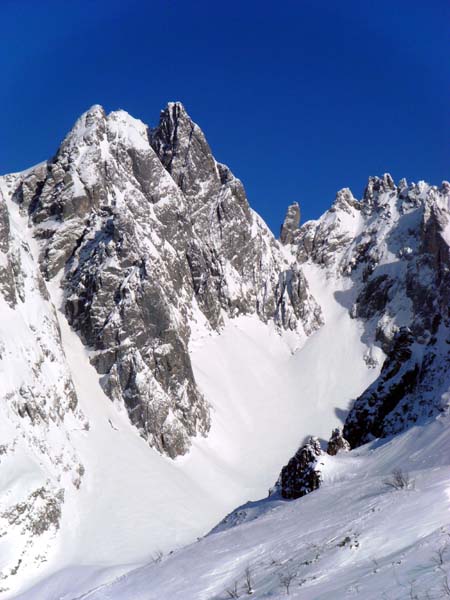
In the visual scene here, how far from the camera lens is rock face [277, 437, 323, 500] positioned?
27.4 m

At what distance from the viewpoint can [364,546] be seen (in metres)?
13.6

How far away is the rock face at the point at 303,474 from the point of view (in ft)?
90.0

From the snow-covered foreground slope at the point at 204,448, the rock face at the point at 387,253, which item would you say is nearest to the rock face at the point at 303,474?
the snow-covered foreground slope at the point at 204,448

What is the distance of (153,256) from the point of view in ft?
323

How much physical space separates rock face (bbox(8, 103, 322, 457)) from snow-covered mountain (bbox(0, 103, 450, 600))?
0.32 meters

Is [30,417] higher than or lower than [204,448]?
higher

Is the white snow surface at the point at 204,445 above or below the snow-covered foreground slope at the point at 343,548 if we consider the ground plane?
above

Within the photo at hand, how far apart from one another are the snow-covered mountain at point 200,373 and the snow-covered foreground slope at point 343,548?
0.34ft

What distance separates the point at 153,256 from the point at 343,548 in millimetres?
86420

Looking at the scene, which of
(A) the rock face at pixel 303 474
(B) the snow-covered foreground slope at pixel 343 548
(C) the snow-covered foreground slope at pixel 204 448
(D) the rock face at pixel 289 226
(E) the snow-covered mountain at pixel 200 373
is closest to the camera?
(B) the snow-covered foreground slope at pixel 343 548

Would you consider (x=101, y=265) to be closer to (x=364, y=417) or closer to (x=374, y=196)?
(x=364, y=417)

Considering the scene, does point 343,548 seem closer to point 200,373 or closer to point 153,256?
point 153,256

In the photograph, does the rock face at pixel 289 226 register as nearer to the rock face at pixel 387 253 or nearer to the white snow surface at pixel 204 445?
the rock face at pixel 387 253

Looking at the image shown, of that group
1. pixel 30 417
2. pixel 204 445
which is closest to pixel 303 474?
pixel 30 417
